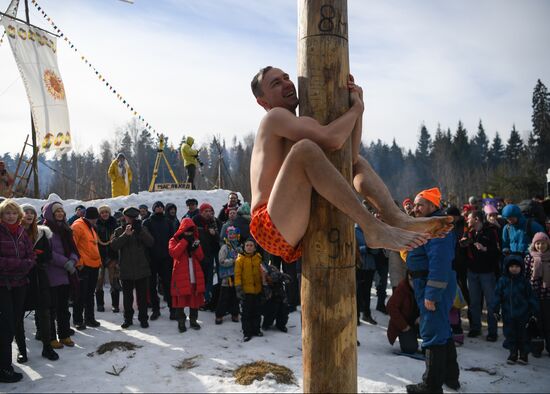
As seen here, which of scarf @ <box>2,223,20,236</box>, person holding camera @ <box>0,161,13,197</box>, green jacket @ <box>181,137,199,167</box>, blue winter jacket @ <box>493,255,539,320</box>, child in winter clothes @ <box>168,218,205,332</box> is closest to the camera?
scarf @ <box>2,223,20,236</box>

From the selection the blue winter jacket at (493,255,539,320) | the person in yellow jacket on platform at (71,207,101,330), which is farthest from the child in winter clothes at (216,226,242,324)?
the blue winter jacket at (493,255,539,320)

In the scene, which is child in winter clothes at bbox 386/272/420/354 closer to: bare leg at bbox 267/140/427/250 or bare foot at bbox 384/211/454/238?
bare foot at bbox 384/211/454/238

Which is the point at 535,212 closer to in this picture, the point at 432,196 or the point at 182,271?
the point at 432,196

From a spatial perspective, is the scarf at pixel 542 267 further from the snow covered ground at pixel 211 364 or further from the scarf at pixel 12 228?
the scarf at pixel 12 228

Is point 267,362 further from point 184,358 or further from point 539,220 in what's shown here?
point 539,220

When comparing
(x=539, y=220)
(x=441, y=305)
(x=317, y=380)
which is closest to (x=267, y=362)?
(x=441, y=305)

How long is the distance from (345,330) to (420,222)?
68cm

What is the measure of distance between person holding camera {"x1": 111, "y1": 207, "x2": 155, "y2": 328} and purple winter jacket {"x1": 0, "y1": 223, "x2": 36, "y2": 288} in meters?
1.72

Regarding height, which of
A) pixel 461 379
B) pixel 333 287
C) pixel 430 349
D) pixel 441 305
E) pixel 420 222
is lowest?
pixel 461 379

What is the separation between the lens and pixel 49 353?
202 inches

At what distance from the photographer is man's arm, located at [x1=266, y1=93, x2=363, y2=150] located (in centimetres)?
184

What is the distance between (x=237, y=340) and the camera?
19.5 feet

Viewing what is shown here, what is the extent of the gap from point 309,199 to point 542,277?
5305mm

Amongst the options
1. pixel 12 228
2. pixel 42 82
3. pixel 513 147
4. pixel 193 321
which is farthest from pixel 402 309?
pixel 513 147
